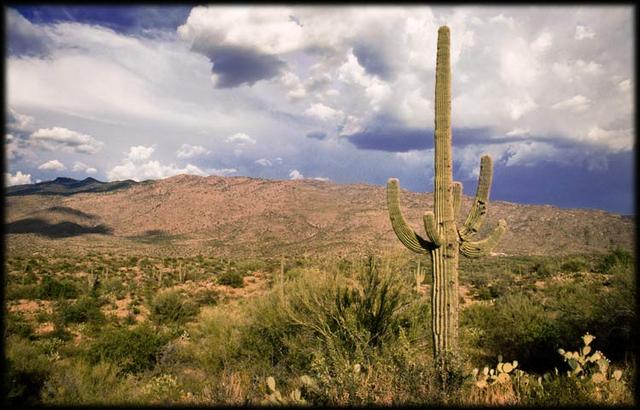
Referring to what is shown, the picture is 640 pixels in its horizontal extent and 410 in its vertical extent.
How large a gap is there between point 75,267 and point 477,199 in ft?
132

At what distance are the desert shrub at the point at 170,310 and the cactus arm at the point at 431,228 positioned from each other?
16.6 m

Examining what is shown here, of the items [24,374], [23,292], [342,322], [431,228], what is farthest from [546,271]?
[23,292]

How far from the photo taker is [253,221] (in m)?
84.3

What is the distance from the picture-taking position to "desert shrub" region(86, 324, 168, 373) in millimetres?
11716

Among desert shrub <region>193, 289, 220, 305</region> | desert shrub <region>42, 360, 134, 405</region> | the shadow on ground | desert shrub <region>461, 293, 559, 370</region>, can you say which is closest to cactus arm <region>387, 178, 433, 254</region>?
desert shrub <region>42, 360, 134, 405</region>

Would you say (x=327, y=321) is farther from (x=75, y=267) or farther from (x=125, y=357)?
(x=75, y=267)

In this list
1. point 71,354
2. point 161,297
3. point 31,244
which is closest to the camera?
point 71,354

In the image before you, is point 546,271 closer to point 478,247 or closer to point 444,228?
point 478,247

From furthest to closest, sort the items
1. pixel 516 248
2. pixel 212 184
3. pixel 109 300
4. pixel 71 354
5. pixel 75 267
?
pixel 212 184, pixel 516 248, pixel 75 267, pixel 109 300, pixel 71 354

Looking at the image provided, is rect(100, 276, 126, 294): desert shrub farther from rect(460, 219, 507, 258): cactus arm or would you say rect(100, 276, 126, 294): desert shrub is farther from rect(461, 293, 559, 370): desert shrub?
rect(460, 219, 507, 258): cactus arm

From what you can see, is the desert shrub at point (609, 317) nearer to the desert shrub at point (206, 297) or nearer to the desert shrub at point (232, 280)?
the desert shrub at point (206, 297)

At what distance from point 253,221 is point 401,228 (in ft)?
258

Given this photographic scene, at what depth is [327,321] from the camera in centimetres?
997

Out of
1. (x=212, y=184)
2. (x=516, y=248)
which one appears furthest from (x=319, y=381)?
(x=212, y=184)
